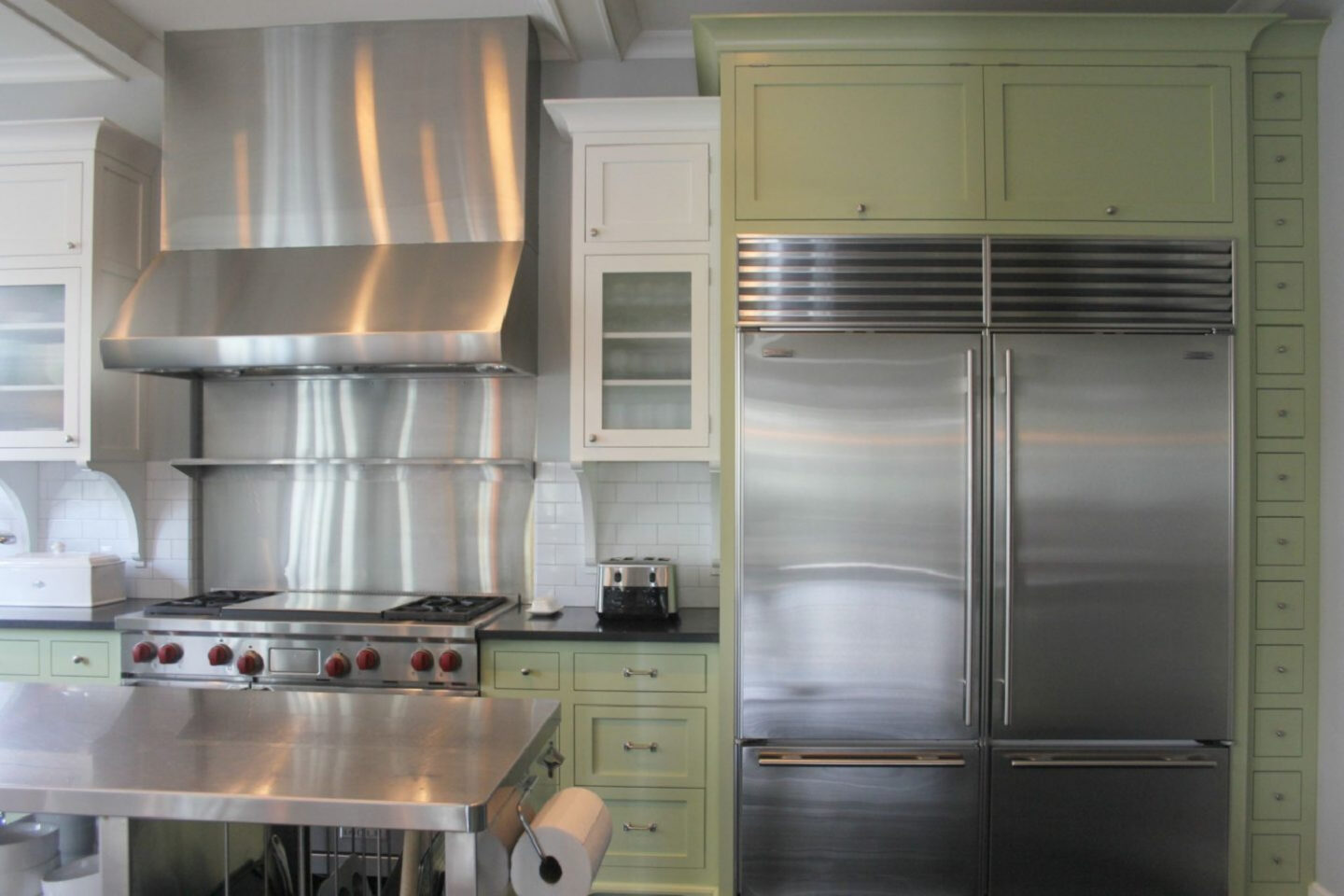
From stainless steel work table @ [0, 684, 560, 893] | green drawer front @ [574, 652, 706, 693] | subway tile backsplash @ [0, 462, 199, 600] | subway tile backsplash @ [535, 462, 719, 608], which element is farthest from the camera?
subway tile backsplash @ [0, 462, 199, 600]

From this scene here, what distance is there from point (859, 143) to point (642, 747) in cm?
211

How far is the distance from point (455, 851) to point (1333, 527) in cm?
284

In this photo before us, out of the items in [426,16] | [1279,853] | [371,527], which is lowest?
[1279,853]

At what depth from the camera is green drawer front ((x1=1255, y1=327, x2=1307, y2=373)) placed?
282 centimetres

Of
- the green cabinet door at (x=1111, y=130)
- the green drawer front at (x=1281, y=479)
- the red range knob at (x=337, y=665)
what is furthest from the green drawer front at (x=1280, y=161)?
the red range knob at (x=337, y=665)

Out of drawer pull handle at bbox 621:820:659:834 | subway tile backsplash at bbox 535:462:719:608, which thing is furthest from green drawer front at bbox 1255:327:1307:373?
drawer pull handle at bbox 621:820:659:834

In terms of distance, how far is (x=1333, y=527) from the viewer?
277cm

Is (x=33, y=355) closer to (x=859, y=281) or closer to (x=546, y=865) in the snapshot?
(x=859, y=281)

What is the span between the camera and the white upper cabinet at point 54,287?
3.33 metres

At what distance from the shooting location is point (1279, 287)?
2.83m

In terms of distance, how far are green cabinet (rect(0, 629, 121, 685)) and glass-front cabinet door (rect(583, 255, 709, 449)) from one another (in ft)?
6.18

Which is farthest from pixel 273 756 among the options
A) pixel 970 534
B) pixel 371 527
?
pixel 371 527

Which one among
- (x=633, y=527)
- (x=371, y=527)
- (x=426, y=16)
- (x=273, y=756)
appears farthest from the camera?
(x=371, y=527)

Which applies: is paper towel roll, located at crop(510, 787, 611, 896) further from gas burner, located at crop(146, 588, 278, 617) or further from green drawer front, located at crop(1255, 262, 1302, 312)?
green drawer front, located at crop(1255, 262, 1302, 312)
